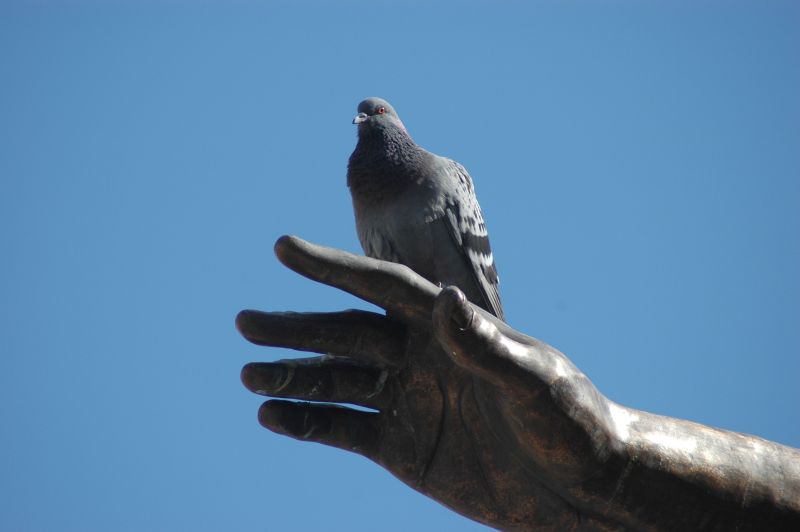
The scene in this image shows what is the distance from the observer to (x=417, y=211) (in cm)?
894

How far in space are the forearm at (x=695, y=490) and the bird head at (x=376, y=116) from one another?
4.96 meters

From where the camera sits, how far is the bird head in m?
9.64

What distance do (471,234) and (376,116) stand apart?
1.63 m

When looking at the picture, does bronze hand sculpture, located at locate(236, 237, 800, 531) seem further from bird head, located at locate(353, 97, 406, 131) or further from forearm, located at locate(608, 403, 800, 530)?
bird head, located at locate(353, 97, 406, 131)

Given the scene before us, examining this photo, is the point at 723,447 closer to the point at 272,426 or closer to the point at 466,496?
the point at 466,496

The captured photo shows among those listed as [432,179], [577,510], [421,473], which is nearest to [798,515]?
[577,510]

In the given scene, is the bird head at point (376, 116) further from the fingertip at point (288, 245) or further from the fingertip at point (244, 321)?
the fingertip at point (288, 245)

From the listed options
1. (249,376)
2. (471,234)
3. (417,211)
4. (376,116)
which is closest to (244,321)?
(249,376)

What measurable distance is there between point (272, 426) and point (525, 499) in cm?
157

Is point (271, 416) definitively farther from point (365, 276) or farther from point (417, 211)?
point (417, 211)

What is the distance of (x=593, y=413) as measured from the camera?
5273 millimetres

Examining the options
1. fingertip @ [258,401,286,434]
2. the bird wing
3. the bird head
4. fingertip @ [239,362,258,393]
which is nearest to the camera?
fingertip @ [239,362,258,393]

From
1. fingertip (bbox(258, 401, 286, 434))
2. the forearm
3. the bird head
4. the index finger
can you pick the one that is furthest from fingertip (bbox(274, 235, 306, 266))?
the bird head

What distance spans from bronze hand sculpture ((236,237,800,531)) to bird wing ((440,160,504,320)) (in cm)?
359
